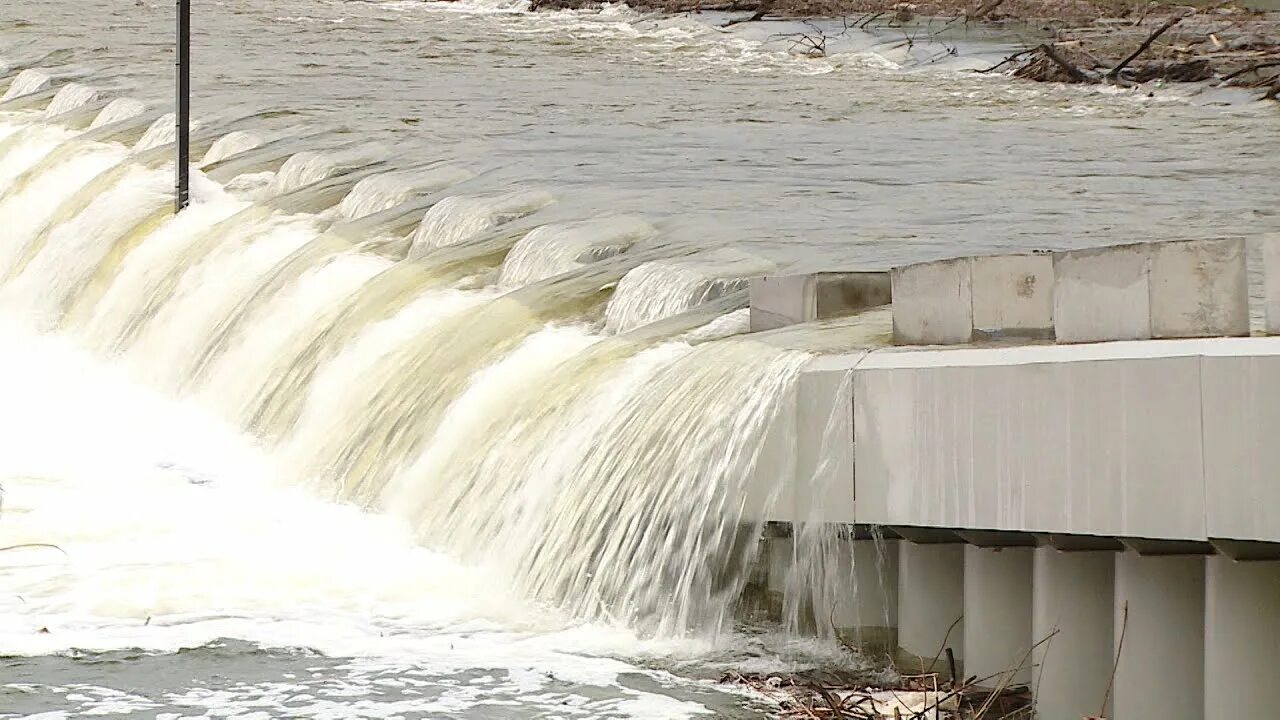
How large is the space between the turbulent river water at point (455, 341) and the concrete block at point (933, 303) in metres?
0.29

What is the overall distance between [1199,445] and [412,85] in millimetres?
15686

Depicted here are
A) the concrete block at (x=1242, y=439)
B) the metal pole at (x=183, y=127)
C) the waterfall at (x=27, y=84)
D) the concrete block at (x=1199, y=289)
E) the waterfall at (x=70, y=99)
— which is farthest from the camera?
the waterfall at (x=27, y=84)

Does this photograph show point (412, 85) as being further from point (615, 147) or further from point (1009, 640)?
point (1009, 640)

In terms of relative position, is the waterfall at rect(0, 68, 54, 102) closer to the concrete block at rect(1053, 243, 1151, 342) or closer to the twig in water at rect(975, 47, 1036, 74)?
the twig in water at rect(975, 47, 1036, 74)

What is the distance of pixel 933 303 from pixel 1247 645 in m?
1.76

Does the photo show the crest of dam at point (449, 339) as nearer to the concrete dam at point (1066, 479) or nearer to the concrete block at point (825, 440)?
the concrete block at point (825, 440)

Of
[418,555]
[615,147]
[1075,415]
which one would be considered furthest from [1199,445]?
[615,147]

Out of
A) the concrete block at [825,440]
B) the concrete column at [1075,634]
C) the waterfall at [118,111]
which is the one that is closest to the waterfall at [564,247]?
the concrete block at [825,440]

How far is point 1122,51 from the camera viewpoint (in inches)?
804

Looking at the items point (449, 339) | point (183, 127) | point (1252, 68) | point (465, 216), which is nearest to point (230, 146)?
point (183, 127)

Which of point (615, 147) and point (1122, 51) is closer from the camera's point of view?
point (615, 147)

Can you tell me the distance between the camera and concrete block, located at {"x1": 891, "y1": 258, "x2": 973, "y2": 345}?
6.11m

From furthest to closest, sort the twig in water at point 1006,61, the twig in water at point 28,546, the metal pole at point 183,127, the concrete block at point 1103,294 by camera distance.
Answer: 1. the twig in water at point 1006,61
2. the metal pole at point 183,127
3. the twig in water at point 28,546
4. the concrete block at point 1103,294

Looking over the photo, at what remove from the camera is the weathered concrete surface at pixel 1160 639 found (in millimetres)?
5109
